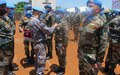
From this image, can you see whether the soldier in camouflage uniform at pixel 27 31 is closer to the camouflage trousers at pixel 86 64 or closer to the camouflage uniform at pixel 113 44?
the camouflage uniform at pixel 113 44

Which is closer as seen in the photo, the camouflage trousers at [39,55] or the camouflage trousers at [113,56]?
the camouflage trousers at [39,55]

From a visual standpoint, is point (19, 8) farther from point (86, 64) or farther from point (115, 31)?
point (86, 64)

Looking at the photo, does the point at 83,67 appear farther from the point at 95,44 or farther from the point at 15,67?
the point at 15,67

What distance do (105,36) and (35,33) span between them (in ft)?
9.94

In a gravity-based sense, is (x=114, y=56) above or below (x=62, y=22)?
below

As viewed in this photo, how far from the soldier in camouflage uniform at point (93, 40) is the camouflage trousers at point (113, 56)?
320 cm

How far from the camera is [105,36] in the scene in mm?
5500

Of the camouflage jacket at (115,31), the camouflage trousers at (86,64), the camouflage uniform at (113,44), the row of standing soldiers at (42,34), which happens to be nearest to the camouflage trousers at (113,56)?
the camouflage uniform at (113,44)

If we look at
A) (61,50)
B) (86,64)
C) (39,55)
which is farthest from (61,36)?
(86,64)

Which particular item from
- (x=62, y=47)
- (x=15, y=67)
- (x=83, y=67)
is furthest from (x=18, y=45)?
(x=83, y=67)

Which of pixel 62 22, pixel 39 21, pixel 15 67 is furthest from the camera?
pixel 15 67

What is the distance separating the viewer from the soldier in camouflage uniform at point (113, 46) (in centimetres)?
873

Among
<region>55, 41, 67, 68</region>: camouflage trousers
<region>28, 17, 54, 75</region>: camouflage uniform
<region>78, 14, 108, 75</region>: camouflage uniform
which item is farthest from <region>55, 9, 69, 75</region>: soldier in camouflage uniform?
<region>78, 14, 108, 75</region>: camouflage uniform

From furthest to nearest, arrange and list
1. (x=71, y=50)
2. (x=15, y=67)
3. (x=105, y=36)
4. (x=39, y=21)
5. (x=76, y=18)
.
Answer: (x=76, y=18)
(x=71, y=50)
(x=15, y=67)
(x=39, y=21)
(x=105, y=36)
